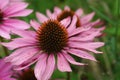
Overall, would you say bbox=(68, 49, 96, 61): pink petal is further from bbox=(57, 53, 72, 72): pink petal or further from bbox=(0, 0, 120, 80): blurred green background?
bbox=(0, 0, 120, 80): blurred green background

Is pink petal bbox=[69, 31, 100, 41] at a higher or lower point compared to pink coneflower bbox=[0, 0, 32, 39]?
lower

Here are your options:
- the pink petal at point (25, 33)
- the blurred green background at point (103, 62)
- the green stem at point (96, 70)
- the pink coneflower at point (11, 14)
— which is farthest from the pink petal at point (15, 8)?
the green stem at point (96, 70)

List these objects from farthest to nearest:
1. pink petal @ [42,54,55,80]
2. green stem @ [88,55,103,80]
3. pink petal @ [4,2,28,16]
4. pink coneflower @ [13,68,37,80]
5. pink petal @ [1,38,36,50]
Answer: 1. green stem @ [88,55,103,80]
2. pink petal @ [4,2,28,16]
3. pink coneflower @ [13,68,37,80]
4. pink petal @ [1,38,36,50]
5. pink petal @ [42,54,55,80]

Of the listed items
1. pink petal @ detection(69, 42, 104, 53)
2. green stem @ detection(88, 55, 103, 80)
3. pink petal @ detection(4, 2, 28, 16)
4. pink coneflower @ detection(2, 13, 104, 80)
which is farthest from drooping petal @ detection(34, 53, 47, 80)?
green stem @ detection(88, 55, 103, 80)

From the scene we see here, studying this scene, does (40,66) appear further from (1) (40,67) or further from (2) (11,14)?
(2) (11,14)

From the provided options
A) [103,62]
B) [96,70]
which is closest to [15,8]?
[96,70]

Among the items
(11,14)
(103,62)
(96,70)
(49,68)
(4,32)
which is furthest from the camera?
(103,62)

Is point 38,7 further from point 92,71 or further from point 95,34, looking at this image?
point 95,34
